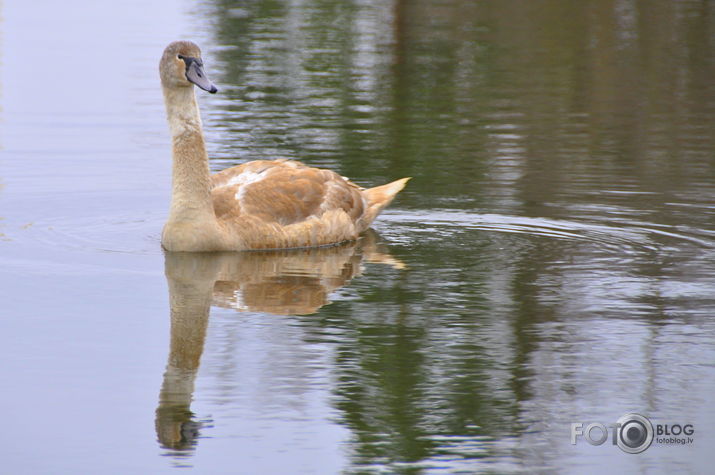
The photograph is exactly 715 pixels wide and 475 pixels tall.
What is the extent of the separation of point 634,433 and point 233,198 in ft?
18.8

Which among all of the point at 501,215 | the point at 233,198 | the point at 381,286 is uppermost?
the point at 233,198

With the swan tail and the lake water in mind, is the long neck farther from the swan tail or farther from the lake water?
the swan tail

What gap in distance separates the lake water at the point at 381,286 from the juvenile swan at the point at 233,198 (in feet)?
0.84

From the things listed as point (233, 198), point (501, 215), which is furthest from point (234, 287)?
point (501, 215)

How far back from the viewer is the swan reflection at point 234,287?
871cm

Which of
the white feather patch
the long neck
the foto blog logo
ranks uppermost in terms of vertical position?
the long neck

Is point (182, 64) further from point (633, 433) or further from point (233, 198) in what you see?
point (633, 433)

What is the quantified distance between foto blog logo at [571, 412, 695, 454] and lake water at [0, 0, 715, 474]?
53 mm

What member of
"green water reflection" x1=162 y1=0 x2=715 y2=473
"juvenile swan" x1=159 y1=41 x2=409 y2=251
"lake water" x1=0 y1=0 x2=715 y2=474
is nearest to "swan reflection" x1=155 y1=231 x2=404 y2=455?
"lake water" x1=0 y1=0 x2=715 y2=474

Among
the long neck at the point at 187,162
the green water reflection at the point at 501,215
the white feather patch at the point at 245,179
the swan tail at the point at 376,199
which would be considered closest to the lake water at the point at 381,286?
the green water reflection at the point at 501,215

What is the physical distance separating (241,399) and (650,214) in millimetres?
6800

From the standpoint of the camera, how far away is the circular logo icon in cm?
781

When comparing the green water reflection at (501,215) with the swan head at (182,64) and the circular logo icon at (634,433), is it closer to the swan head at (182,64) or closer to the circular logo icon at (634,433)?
the circular logo icon at (634,433)

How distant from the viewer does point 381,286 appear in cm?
1144
